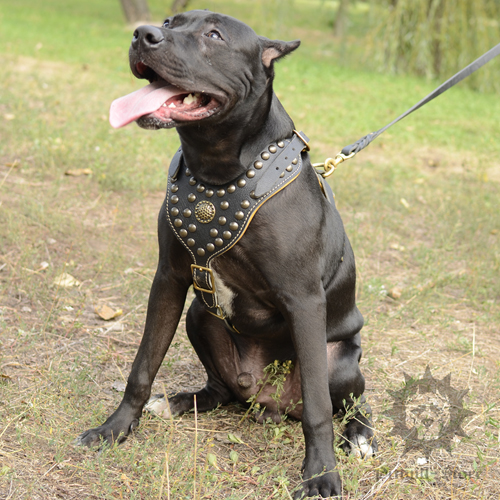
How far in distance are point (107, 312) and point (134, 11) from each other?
14.4m

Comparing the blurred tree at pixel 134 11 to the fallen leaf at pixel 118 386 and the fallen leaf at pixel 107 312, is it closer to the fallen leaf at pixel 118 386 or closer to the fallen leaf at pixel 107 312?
the fallen leaf at pixel 107 312

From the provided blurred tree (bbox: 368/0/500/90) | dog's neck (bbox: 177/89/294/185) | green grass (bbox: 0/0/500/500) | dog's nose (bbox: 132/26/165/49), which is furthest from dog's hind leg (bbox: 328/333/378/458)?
blurred tree (bbox: 368/0/500/90)

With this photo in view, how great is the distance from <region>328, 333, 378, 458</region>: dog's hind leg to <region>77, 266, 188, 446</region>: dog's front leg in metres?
0.73

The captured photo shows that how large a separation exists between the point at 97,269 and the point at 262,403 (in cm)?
173

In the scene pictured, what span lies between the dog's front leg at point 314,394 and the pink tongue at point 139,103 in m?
0.88

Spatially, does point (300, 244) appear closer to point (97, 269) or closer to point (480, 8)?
point (97, 269)

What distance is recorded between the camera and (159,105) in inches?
85.5

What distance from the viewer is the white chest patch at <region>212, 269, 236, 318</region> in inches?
98.5

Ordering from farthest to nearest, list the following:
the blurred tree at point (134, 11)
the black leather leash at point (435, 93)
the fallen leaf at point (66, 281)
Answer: the blurred tree at point (134, 11), the fallen leaf at point (66, 281), the black leather leash at point (435, 93)

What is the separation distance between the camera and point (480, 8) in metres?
11.2

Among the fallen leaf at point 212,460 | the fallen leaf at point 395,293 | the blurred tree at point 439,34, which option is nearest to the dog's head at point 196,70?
the fallen leaf at point 212,460

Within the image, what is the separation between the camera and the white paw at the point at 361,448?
2.60 metres

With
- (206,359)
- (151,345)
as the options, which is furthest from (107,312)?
(151,345)

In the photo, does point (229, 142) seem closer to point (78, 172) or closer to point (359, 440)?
point (359, 440)
